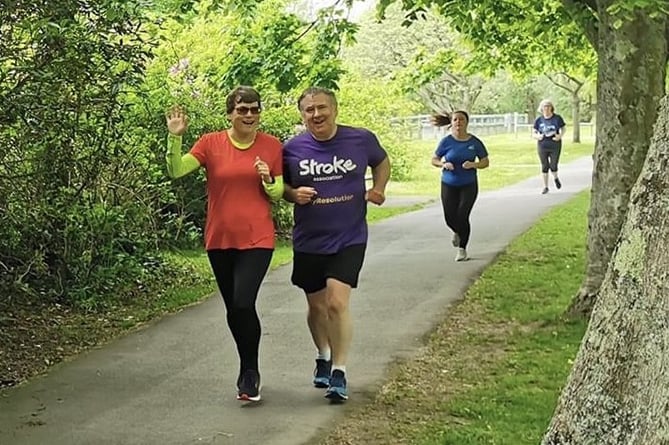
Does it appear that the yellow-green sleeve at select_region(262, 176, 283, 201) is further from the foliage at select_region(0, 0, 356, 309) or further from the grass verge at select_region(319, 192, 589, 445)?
the foliage at select_region(0, 0, 356, 309)

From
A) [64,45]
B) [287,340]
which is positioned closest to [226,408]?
[287,340]

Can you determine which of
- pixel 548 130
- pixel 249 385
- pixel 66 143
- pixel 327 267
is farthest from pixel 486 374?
pixel 548 130

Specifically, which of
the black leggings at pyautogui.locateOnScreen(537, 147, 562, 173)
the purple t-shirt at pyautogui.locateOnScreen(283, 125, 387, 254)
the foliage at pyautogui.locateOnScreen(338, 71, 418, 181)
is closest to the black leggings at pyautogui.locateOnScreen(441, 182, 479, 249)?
the purple t-shirt at pyautogui.locateOnScreen(283, 125, 387, 254)

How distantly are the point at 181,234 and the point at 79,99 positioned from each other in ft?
14.3

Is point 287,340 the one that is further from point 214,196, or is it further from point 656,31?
point 656,31

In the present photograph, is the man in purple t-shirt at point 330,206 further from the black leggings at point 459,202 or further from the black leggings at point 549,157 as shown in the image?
the black leggings at point 549,157

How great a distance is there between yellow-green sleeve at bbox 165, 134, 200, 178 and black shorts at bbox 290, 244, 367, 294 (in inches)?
32.7

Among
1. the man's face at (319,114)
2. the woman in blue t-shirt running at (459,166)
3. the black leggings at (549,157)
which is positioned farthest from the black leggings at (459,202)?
the black leggings at (549,157)

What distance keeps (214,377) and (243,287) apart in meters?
1.13

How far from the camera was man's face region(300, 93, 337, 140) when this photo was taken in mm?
6016

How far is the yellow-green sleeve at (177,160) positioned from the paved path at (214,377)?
1.43 metres

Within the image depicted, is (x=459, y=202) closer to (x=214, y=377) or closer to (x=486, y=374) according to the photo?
(x=486, y=374)

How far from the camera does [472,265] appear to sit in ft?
38.8

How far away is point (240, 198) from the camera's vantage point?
19.6 ft
